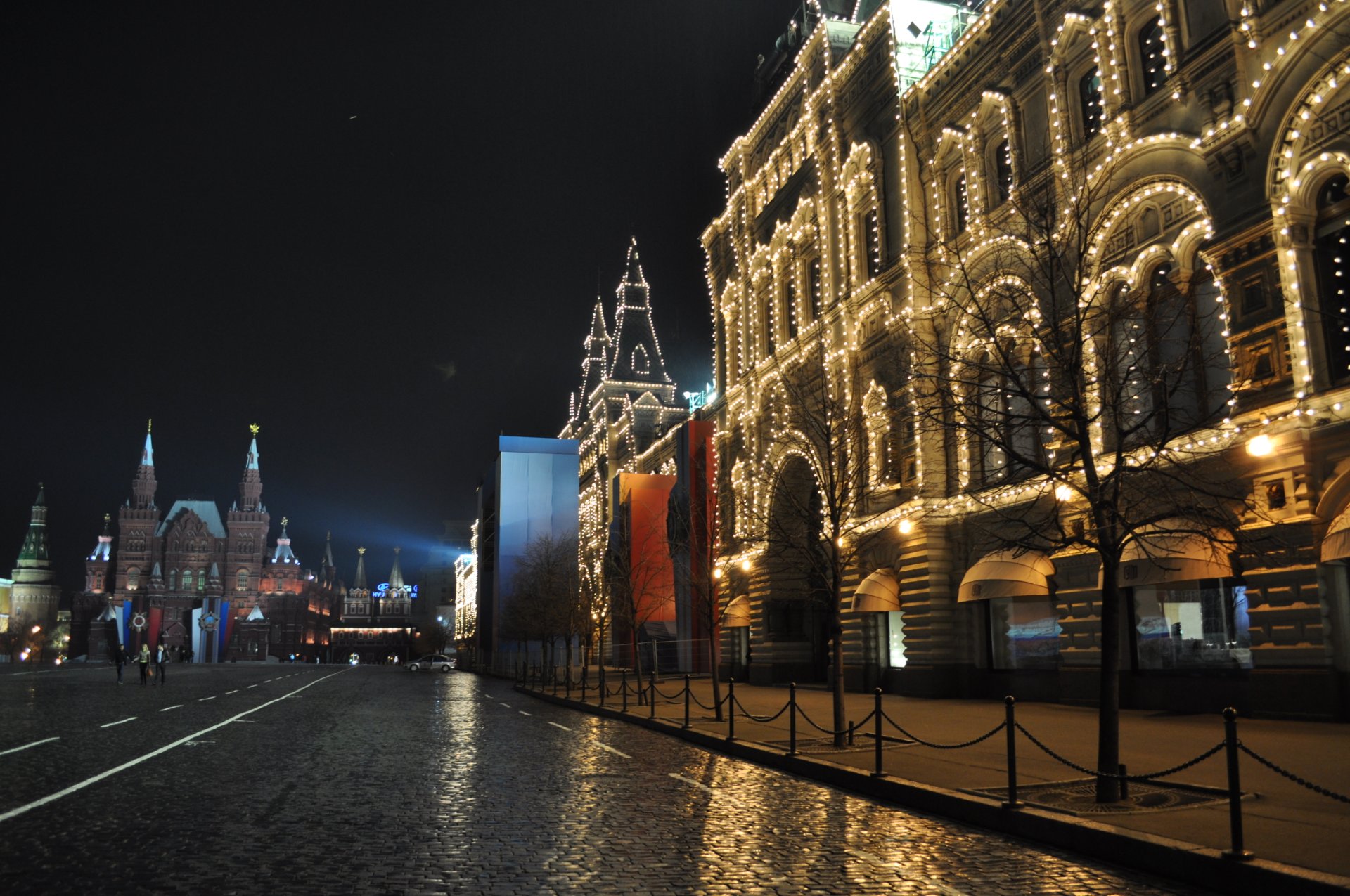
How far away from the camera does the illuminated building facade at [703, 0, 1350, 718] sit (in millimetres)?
16750

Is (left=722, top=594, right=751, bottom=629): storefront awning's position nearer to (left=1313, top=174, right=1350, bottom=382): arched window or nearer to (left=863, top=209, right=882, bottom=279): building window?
(left=863, top=209, right=882, bottom=279): building window

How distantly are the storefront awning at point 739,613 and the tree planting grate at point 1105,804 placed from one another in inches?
1107

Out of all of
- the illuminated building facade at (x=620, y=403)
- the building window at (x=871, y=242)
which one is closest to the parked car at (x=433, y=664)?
the illuminated building facade at (x=620, y=403)

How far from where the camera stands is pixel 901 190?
29.2 meters

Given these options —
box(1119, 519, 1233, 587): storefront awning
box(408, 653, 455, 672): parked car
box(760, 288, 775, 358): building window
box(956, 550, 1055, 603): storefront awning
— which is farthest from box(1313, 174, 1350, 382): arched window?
box(408, 653, 455, 672): parked car

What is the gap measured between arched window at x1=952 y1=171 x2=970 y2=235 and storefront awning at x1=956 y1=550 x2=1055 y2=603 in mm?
9119

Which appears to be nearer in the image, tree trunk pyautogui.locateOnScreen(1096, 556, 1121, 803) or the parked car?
tree trunk pyautogui.locateOnScreen(1096, 556, 1121, 803)

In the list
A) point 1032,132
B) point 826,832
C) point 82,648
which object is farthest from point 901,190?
point 82,648

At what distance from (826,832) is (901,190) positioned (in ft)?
76.1

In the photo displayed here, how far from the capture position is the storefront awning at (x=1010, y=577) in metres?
22.8

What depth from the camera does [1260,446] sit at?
17312mm

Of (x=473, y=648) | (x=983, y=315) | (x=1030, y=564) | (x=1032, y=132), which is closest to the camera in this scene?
(x=983, y=315)

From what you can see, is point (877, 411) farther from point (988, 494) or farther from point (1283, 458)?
point (1283, 458)

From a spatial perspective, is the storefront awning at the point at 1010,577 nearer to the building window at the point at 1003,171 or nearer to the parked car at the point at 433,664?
the building window at the point at 1003,171
